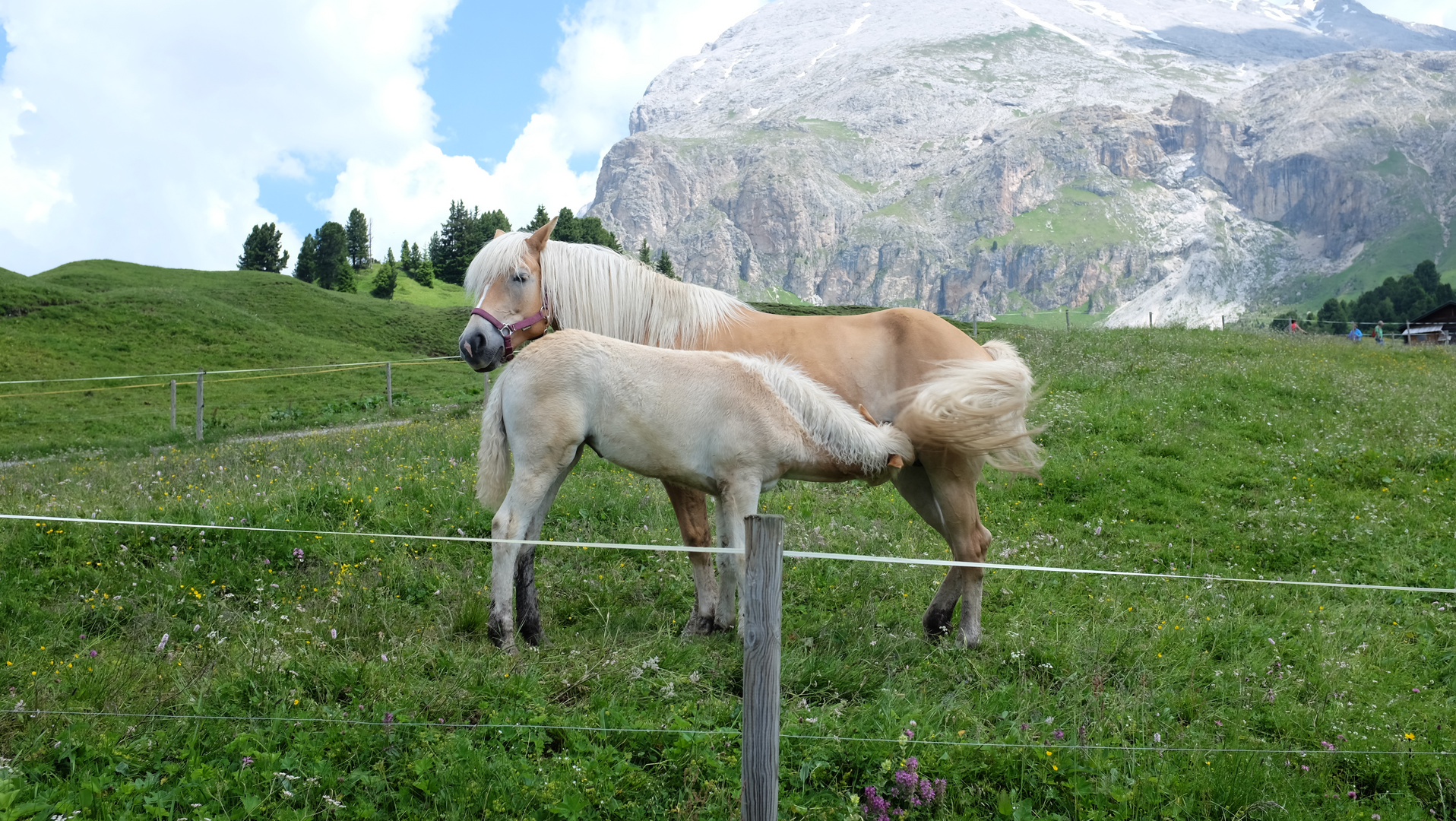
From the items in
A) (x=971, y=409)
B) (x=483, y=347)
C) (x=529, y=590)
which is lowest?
(x=529, y=590)

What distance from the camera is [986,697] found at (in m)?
4.50

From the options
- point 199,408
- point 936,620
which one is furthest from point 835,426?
point 199,408

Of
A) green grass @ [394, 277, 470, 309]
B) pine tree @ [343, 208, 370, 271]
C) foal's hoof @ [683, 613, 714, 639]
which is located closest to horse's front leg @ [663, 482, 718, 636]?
foal's hoof @ [683, 613, 714, 639]

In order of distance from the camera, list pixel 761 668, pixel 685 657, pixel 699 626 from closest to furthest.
Answer: pixel 761 668 < pixel 685 657 < pixel 699 626

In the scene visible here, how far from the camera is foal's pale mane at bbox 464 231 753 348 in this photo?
19.6 ft

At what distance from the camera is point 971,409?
186 inches

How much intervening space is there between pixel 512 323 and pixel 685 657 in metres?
2.65

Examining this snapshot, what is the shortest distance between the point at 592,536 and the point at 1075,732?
15.2 ft

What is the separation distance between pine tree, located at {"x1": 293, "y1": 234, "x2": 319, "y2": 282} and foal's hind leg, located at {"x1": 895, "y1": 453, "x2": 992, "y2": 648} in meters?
81.9

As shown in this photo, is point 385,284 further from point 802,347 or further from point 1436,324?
point 1436,324

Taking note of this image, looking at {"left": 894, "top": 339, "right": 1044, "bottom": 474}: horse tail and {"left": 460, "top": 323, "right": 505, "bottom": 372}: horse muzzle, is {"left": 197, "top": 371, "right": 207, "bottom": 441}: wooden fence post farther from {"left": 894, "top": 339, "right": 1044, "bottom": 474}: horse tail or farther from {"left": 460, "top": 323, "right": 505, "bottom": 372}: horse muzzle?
{"left": 894, "top": 339, "right": 1044, "bottom": 474}: horse tail

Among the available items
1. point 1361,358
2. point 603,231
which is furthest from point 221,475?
point 603,231

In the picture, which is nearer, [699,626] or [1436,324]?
[699,626]

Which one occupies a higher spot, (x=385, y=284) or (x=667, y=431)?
(x=385, y=284)
